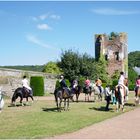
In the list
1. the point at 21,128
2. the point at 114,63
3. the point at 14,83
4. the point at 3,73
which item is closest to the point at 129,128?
the point at 21,128

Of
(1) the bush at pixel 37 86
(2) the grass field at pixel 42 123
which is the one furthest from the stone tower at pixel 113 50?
(2) the grass field at pixel 42 123

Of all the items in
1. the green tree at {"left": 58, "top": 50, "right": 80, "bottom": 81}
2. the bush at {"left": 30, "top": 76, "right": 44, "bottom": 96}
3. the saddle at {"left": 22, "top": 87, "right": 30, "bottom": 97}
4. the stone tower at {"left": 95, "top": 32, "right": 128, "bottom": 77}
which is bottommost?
the saddle at {"left": 22, "top": 87, "right": 30, "bottom": 97}

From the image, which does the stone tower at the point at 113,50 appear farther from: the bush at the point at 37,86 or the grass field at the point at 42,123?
the grass field at the point at 42,123

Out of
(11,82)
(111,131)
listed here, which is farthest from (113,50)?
(111,131)

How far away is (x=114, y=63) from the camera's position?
65.2 m

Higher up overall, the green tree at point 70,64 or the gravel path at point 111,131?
the green tree at point 70,64

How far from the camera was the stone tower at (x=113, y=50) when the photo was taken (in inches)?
2552

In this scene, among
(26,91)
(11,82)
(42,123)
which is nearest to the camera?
(42,123)

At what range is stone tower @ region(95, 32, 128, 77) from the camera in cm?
6481

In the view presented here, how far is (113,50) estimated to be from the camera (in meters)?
65.5

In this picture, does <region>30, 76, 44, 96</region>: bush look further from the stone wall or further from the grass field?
the grass field

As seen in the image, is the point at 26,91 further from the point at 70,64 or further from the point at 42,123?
the point at 70,64

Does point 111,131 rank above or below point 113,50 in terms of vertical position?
below

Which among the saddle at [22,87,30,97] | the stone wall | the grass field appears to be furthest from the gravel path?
the stone wall
